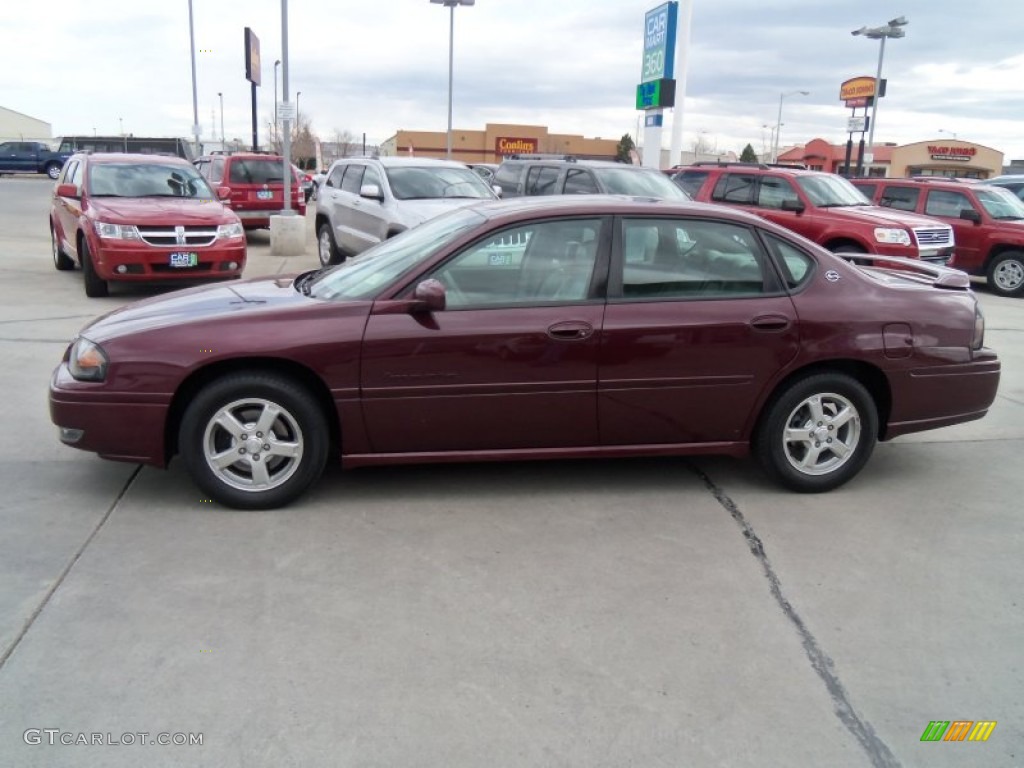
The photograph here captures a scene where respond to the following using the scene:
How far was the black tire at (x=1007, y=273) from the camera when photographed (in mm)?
14094

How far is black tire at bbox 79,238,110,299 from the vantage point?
10062 millimetres

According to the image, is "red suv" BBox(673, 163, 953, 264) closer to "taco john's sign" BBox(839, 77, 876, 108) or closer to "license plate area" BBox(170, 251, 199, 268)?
Answer: "license plate area" BBox(170, 251, 199, 268)

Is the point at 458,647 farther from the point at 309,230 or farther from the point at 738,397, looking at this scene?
the point at 309,230

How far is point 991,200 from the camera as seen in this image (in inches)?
576

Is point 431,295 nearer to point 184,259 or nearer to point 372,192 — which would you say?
point 184,259

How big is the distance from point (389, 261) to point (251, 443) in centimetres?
128

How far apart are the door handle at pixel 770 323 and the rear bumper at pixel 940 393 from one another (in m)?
0.74

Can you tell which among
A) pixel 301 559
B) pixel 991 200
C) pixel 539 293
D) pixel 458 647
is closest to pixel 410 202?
pixel 539 293

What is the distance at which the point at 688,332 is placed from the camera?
4539 millimetres

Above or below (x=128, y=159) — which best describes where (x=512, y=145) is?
above

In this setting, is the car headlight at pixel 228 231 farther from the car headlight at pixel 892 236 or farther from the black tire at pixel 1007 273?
the black tire at pixel 1007 273

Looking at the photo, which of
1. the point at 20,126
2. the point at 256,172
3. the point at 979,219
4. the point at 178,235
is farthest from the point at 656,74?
the point at 20,126

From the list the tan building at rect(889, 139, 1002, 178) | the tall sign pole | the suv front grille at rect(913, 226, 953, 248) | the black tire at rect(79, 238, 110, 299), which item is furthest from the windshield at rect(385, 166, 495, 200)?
the tan building at rect(889, 139, 1002, 178)

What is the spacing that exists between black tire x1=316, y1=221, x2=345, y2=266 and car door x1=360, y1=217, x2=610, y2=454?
9.50 m
